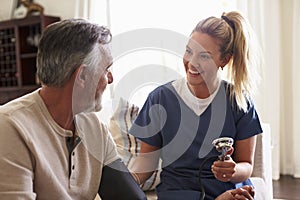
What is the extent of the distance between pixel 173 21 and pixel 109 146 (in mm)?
2475

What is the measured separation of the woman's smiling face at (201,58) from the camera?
1.51 meters


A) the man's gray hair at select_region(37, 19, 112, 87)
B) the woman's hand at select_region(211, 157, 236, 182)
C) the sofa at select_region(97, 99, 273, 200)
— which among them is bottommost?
the sofa at select_region(97, 99, 273, 200)

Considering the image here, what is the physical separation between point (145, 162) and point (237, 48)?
56cm

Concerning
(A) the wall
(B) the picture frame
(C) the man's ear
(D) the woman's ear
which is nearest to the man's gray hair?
(C) the man's ear

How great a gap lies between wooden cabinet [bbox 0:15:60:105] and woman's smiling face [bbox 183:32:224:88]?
10.1ft

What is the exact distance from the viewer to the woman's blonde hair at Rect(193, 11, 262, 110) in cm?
154

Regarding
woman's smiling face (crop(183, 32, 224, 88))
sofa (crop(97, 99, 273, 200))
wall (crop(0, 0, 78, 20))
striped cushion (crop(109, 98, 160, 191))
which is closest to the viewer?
woman's smiling face (crop(183, 32, 224, 88))

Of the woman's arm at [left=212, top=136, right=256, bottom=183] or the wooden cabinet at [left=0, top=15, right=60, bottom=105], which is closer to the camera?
the woman's arm at [left=212, top=136, right=256, bottom=183]

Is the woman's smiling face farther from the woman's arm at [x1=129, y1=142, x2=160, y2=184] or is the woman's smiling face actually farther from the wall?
the wall

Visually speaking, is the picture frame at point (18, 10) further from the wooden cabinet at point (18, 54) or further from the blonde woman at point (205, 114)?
the blonde woman at point (205, 114)

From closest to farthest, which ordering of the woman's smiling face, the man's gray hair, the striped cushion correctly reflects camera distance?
1. the man's gray hair
2. the woman's smiling face
3. the striped cushion

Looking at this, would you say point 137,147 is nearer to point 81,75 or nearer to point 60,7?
point 81,75

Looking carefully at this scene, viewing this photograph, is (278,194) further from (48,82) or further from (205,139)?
(48,82)

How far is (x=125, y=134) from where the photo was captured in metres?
2.08
